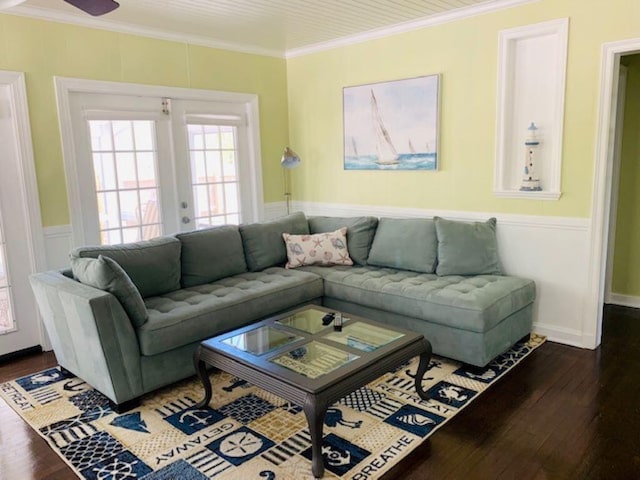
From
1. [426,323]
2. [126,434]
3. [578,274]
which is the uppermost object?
[578,274]

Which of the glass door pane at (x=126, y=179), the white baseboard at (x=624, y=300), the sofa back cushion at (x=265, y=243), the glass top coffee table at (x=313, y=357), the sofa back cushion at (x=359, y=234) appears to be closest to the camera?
the glass top coffee table at (x=313, y=357)

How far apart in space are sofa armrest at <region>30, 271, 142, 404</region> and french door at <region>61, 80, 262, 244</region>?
3.60ft

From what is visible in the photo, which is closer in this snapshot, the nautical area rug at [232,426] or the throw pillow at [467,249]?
the nautical area rug at [232,426]

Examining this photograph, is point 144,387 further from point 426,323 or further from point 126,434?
point 426,323

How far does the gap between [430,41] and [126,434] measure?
371cm

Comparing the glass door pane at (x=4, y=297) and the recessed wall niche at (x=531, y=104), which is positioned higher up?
the recessed wall niche at (x=531, y=104)

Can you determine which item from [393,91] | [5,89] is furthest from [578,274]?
[5,89]

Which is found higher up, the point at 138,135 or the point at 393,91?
the point at 393,91

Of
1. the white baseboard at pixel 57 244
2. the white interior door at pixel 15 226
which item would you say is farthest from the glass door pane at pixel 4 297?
the white baseboard at pixel 57 244

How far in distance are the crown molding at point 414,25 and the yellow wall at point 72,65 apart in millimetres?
672

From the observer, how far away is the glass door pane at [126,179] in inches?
Result: 160

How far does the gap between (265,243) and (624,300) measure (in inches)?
132

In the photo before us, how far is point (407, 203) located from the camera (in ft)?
14.8

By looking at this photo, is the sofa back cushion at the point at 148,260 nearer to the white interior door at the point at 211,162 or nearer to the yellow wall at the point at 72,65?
the yellow wall at the point at 72,65
